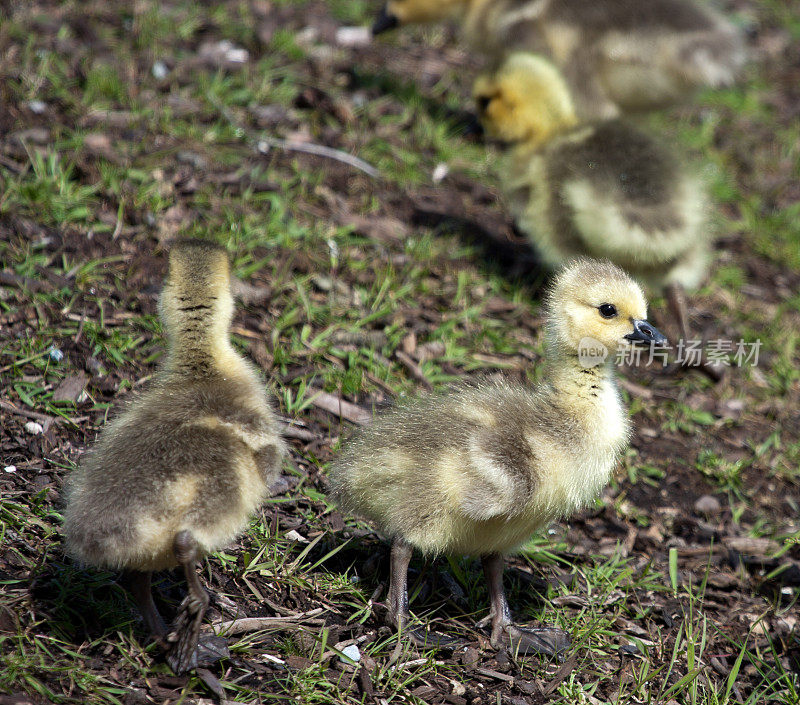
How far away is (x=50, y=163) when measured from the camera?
181 inches

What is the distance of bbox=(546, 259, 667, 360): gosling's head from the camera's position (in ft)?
10.6

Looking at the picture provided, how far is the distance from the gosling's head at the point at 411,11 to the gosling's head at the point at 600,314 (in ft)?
12.7

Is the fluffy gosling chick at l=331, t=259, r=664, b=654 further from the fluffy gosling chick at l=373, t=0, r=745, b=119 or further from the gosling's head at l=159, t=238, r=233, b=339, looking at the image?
the fluffy gosling chick at l=373, t=0, r=745, b=119

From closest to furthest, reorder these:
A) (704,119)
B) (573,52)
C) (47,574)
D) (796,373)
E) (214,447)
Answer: (214,447) → (47,574) → (796,373) → (573,52) → (704,119)

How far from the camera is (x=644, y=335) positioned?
10.7 feet

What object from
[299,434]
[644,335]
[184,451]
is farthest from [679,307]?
[184,451]

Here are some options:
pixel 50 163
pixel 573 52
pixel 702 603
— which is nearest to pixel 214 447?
pixel 702 603

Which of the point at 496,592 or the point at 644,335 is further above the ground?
the point at 644,335

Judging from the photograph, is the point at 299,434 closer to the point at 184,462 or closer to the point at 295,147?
the point at 184,462

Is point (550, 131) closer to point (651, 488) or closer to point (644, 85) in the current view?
point (644, 85)

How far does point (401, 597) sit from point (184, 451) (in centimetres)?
90

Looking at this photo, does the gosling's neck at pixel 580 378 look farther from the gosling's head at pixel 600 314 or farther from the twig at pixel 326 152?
the twig at pixel 326 152

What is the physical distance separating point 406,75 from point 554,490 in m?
4.38

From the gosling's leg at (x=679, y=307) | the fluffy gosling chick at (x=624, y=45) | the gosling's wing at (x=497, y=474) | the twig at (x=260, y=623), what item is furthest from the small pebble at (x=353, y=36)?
the twig at (x=260, y=623)
